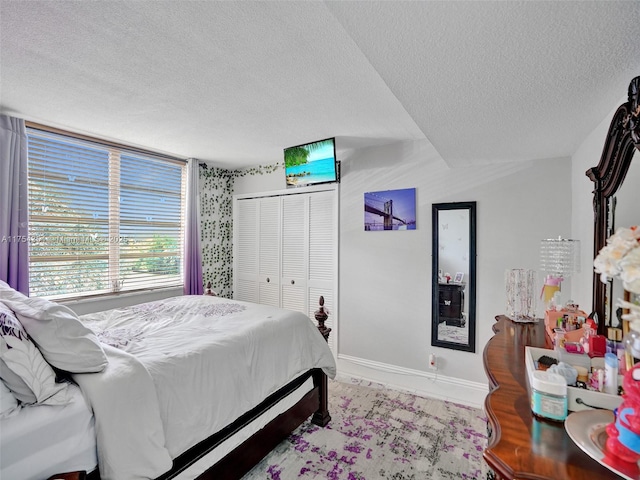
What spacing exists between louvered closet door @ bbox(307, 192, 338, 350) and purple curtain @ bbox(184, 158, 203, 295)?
1465mm

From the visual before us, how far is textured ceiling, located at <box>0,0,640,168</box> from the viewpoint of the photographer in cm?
103

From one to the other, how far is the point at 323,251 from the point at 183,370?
2462mm

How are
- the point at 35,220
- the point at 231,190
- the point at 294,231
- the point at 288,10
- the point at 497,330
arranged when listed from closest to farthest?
the point at 288,10, the point at 497,330, the point at 35,220, the point at 294,231, the point at 231,190

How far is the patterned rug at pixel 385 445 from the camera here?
2107mm

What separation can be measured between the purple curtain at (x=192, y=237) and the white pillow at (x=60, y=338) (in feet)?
8.72

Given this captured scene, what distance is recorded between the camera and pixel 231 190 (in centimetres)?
482

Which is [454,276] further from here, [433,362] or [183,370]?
[183,370]

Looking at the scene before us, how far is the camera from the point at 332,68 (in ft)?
6.31

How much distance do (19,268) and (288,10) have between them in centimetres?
301

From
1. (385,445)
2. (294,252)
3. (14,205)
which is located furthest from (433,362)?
(14,205)

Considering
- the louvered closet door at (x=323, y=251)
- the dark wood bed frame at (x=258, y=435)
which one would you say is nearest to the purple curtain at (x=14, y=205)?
the dark wood bed frame at (x=258, y=435)

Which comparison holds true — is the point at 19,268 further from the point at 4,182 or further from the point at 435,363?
the point at 435,363

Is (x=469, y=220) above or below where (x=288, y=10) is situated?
below

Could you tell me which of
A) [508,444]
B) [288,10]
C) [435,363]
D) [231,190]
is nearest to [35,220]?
[231,190]
